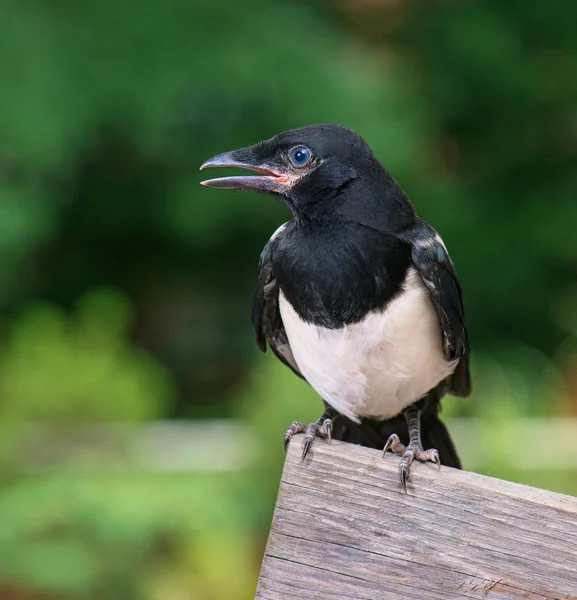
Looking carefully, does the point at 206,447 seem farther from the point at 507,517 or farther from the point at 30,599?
the point at 507,517

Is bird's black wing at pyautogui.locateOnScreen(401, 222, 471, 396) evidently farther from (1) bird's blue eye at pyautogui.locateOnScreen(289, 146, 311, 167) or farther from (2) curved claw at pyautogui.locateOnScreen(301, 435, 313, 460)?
(2) curved claw at pyautogui.locateOnScreen(301, 435, 313, 460)

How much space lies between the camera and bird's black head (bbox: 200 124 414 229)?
2.00 m

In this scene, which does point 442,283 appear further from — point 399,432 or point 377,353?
point 399,432

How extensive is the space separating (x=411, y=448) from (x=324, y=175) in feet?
2.06

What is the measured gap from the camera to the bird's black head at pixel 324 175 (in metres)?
2.00

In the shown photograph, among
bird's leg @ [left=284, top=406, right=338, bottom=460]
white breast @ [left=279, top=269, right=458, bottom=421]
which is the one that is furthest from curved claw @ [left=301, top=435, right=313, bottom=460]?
white breast @ [left=279, top=269, right=458, bottom=421]

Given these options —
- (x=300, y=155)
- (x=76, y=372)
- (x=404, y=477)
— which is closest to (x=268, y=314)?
(x=300, y=155)

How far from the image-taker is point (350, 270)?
2004 millimetres

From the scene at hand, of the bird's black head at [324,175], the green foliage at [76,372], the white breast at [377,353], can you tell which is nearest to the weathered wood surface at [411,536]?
the white breast at [377,353]

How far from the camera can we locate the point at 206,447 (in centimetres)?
432

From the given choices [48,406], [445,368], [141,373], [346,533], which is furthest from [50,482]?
[346,533]

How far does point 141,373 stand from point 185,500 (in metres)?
0.79

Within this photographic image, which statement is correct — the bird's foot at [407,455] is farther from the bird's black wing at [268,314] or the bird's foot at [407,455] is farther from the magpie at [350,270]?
the bird's black wing at [268,314]

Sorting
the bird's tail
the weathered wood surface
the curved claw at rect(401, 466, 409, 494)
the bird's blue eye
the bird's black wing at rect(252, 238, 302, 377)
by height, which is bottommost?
the bird's tail
